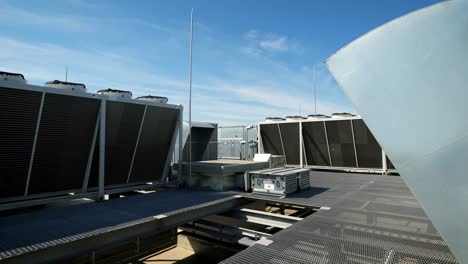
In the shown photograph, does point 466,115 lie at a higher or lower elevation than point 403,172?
higher

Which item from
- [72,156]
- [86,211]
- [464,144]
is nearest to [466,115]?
[464,144]

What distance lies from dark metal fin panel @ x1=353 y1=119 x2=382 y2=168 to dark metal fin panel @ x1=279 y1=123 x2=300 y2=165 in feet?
11.4

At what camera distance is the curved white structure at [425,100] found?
255 centimetres

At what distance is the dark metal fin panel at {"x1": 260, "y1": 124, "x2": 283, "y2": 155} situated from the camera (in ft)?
59.0

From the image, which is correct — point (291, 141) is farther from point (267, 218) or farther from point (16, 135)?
point (16, 135)

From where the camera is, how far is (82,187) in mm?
8453

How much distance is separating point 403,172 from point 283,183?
5.83 metres

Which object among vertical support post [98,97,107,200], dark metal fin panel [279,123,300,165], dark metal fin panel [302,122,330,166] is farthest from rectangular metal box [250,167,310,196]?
dark metal fin panel [279,123,300,165]

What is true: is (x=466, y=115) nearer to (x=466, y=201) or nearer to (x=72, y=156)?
(x=466, y=201)

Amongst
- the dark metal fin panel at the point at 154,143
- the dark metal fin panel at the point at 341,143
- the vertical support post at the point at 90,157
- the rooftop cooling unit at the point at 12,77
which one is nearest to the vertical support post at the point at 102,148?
the vertical support post at the point at 90,157

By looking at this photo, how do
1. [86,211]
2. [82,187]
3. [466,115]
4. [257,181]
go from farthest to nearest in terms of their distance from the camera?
[257,181], [82,187], [86,211], [466,115]

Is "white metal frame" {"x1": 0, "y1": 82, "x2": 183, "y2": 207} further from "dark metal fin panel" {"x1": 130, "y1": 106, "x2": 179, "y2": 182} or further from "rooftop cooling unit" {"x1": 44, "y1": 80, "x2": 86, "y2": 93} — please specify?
"dark metal fin panel" {"x1": 130, "y1": 106, "x2": 179, "y2": 182}

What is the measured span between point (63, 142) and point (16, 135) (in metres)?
1.11

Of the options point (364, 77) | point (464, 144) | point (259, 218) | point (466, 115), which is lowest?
point (259, 218)
